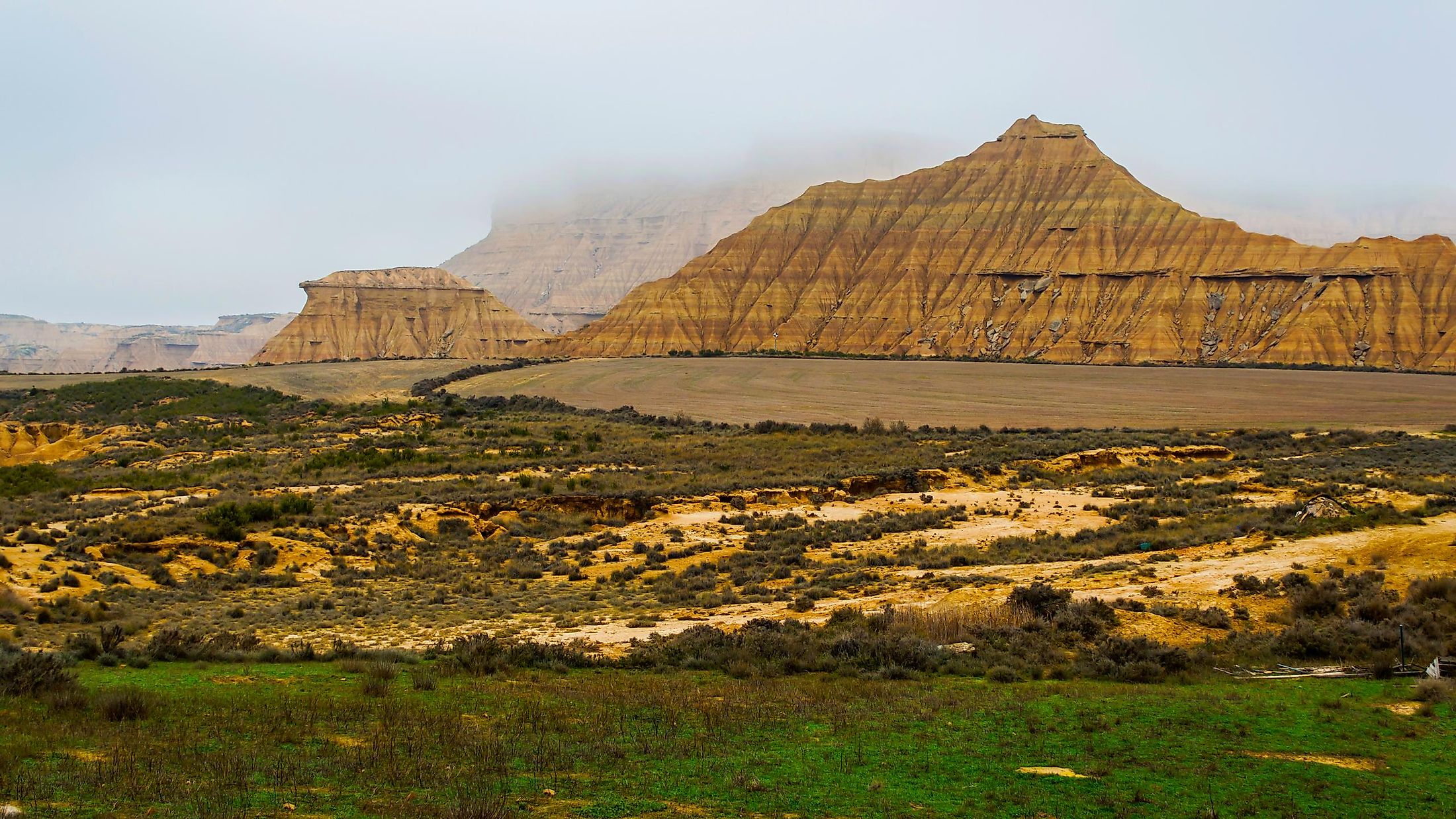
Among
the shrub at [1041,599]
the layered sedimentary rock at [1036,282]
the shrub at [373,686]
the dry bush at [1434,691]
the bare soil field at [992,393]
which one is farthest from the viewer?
the layered sedimentary rock at [1036,282]

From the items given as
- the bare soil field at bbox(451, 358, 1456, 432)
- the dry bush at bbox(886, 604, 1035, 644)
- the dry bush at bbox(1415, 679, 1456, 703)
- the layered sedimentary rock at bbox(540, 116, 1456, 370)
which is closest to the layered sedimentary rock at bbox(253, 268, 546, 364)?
the layered sedimentary rock at bbox(540, 116, 1456, 370)

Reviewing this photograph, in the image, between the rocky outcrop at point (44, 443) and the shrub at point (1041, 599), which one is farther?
the rocky outcrop at point (44, 443)

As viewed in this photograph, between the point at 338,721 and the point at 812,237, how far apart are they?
159909 mm

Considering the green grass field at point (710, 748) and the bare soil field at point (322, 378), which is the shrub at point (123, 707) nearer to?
the green grass field at point (710, 748)

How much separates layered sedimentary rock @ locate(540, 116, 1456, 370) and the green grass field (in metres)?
115

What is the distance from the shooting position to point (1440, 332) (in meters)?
113

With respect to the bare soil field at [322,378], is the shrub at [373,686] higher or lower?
lower

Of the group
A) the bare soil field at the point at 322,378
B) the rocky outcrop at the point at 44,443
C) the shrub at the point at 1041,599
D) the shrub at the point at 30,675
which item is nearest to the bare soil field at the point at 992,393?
the bare soil field at the point at 322,378

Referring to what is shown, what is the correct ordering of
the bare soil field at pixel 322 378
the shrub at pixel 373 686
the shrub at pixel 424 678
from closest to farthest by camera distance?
the shrub at pixel 373 686 < the shrub at pixel 424 678 < the bare soil field at pixel 322 378

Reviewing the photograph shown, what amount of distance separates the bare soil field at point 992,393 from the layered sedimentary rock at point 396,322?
7711 cm

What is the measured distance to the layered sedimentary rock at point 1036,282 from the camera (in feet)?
386

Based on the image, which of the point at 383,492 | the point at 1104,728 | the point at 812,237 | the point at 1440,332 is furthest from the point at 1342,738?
the point at 812,237

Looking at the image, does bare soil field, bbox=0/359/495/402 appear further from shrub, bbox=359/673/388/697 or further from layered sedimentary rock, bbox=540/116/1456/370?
shrub, bbox=359/673/388/697

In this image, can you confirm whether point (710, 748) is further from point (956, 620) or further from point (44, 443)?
point (44, 443)
